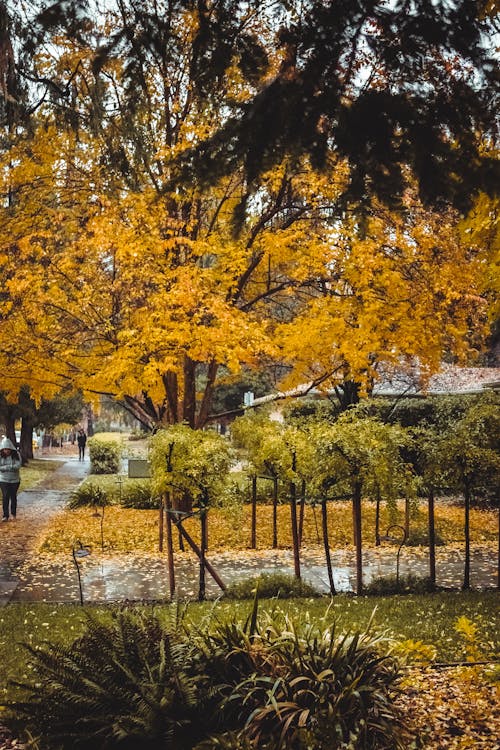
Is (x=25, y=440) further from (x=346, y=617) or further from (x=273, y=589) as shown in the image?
(x=346, y=617)

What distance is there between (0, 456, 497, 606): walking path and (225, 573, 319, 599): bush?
489 millimetres

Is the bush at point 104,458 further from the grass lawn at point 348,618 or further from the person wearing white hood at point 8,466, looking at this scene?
the grass lawn at point 348,618

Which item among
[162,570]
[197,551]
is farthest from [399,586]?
[162,570]

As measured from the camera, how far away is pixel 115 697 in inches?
142

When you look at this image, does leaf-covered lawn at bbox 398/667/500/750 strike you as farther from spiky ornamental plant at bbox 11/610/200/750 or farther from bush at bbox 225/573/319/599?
bush at bbox 225/573/319/599

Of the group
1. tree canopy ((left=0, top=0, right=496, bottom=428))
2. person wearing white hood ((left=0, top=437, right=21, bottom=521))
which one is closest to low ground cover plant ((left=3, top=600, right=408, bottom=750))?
tree canopy ((left=0, top=0, right=496, bottom=428))

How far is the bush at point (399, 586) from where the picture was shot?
8.22 metres

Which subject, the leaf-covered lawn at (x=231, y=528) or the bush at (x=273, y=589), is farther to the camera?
the leaf-covered lawn at (x=231, y=528)

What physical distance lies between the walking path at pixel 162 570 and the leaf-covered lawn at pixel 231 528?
2.09 feet

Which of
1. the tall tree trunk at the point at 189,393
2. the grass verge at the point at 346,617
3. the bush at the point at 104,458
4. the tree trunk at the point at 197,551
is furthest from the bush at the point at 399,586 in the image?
the bush at the point at 104,458

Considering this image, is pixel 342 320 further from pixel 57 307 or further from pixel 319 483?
pixel 57 307

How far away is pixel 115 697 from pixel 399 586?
5.51 metres

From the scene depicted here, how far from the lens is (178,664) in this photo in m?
3.89

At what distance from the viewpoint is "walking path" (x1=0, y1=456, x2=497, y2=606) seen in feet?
28.4
